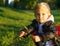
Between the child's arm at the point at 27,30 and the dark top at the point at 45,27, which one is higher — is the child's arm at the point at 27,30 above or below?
below

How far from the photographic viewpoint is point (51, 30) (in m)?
3.68

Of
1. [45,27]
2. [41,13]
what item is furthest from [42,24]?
[41,13]

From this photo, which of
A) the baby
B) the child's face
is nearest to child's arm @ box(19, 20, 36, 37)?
the baby

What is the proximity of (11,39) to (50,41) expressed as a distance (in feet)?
2.00

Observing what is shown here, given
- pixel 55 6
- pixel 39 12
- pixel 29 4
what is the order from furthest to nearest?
pixel 55 6, pixel 29 4, pixel 39 12

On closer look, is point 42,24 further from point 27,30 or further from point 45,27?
point 27,30

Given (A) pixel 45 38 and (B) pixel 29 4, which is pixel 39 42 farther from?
(B) pixel 29 4

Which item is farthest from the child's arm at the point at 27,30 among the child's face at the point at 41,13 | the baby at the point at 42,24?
the child's face at the point at 41,13

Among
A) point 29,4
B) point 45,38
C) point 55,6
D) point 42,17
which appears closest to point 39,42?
point 45,38

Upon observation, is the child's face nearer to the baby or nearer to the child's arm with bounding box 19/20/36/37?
the baby

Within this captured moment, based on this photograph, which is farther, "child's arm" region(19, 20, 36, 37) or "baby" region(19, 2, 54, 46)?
"child's arm" region(19, 20, 36, 37)

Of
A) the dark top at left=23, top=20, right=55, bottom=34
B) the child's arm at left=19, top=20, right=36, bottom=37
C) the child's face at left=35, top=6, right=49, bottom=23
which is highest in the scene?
the child's face at left=35, top=6, right=49, bottom=23

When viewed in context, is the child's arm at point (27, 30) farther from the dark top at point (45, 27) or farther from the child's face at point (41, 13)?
the child's face at point (41, 13)

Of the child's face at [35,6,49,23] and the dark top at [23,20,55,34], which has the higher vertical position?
the child's face at [35,6,49,23]
